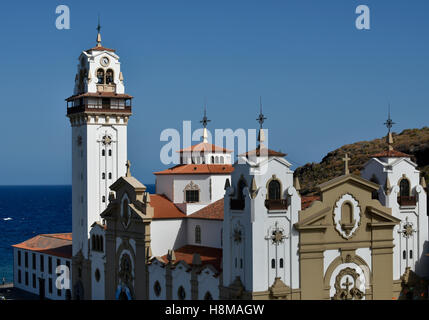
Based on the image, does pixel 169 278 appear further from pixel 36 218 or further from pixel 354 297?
pixel 36 218

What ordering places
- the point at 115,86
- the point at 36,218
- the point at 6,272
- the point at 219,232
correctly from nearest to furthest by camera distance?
the point at 219,232 → the point at 115,86 → the point at 6,272 → the point at 36,218

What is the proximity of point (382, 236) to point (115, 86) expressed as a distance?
2777 cm

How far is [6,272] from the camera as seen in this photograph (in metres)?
106

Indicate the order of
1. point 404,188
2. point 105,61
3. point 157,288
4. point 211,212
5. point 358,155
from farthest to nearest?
point 358,155, point 105,61, point 211,212, point 157,288, point 404,188

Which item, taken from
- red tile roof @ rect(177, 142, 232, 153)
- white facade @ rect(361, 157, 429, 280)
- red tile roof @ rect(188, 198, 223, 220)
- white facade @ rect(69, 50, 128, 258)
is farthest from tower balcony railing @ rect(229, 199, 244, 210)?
white facade @ rect(69, 50, 128, 258)

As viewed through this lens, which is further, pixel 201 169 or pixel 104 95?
pixel 104 95

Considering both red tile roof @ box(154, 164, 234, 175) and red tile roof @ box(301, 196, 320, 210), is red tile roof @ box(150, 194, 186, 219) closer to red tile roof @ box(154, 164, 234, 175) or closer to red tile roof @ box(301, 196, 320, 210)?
red tile roof @ box(154, 164, 234, 175)

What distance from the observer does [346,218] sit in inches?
1905

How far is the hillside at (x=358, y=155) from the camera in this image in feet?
298

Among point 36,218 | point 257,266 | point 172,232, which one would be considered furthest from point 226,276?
point 36,218

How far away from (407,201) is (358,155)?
56424 mm

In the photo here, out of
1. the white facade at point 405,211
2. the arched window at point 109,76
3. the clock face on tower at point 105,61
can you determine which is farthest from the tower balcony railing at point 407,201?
the clock face on tower at point 105,61

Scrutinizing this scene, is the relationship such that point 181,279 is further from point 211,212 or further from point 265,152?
point 265,152

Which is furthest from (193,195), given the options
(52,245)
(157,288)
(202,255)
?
(52,245)
